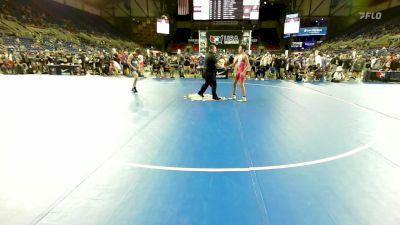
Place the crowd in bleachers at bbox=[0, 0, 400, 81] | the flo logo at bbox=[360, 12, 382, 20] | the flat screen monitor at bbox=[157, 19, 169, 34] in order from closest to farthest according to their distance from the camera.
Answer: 1. the crowd in bleachers at bbox=[0, 0, 400, 81]
2. the flat screen monitor at bbox=[157, 19, 169, 34]
3. the flo logo at bbox=[360, 12, 382, 20]

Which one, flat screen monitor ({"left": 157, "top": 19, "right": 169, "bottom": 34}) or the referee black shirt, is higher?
flat screen monitor ({"left": 157, "top": 19, "right": 169, "bottom": 34})

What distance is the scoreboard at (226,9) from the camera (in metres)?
23.3

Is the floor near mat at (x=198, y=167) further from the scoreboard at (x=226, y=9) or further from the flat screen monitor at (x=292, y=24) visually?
the flat screen monitor at (x=292, y=24)

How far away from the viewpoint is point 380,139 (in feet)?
17.8

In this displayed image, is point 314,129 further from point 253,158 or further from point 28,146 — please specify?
point 28,146

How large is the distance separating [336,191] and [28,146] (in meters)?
5.20

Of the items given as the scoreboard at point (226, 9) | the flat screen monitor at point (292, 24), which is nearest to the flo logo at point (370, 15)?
the flat screen monitor at point (292, 24)

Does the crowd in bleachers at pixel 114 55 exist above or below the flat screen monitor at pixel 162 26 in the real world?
below

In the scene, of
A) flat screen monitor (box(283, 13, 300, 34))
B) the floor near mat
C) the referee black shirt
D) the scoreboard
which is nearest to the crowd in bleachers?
flat screen monitor (box(283, 13, 300, 34))

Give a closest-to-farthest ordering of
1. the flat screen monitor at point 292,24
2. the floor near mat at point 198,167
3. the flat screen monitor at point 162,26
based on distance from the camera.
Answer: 1. the floor near mat at point 198,167
2. the flat screen monitor at point 292,24
3. the flat screen monitor at point 162,26

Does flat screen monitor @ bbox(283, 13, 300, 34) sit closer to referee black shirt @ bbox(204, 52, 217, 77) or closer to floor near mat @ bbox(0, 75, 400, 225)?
referee black shirt @ bbox(204, 52, 217, 77)

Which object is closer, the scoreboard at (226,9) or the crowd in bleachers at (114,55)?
the crowd in bleachers at (114,55)

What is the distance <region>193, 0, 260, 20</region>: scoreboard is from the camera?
23344mm

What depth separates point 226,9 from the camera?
23.8m
